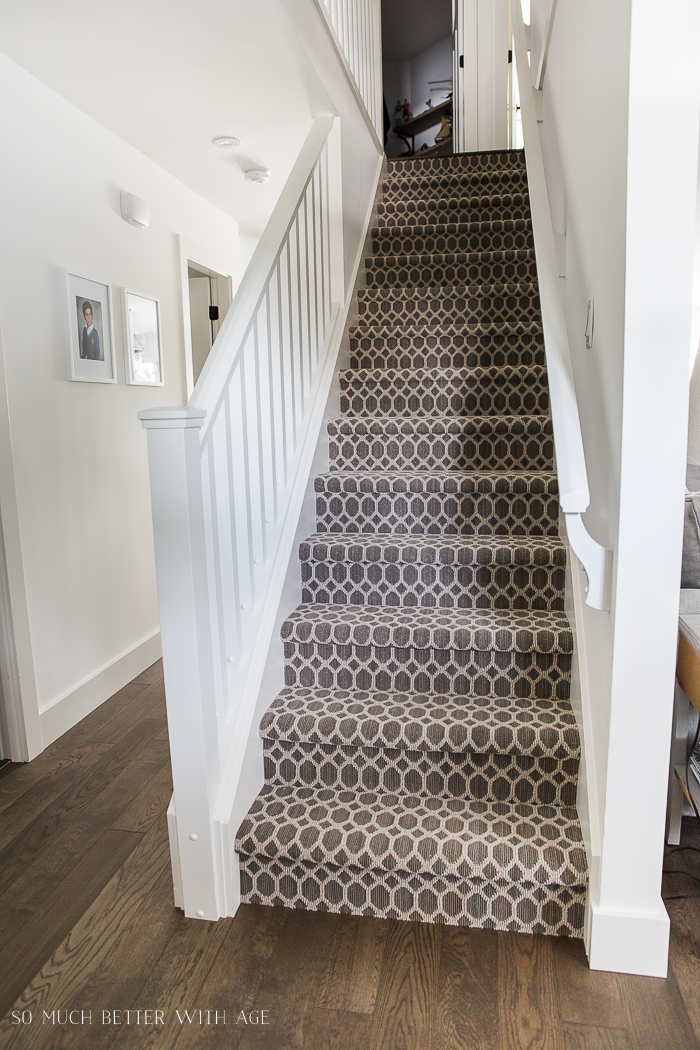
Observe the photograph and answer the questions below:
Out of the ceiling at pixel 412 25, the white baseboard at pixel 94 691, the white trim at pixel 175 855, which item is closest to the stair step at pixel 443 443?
the white baseboard at pixel 94 691

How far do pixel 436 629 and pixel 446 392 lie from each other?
1243mm

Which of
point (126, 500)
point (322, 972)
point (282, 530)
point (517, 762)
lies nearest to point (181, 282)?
point (126, 500)

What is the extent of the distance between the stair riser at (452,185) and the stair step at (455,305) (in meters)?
1.18

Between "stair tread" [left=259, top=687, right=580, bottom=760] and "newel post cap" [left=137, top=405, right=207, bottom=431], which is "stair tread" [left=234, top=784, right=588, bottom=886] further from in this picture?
"newel post cap" [left=137, top=405, right=207, bottom=431]

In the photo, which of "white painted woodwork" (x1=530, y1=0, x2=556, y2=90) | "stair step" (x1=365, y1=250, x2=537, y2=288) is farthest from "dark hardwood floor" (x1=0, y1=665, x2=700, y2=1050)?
"white painted woodwork" (x1=530, y1=0, x2=556, y2=90)

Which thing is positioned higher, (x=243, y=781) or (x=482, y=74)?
(x=482, y=74)

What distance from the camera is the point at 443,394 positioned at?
2801 millimetres

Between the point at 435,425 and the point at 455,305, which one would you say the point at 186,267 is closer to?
the point at 455,305

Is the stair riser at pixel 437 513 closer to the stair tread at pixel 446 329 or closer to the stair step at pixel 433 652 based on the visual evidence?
the stair step at pixel 433 652

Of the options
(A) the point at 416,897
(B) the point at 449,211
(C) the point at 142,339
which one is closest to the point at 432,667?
(A) the point at 416,897

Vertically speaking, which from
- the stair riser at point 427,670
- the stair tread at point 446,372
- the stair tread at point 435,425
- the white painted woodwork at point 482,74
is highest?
the white painted woodwork at point 482,74

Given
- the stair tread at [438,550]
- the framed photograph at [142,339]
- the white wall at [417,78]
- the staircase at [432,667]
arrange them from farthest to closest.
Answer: the white wall at [417,78]
the framed photograph at [142,339]
the stair tread at [438,550]
the staircase at [432,667]

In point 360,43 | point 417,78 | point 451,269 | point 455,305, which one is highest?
point 417,78

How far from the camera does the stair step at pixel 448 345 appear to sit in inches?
116
